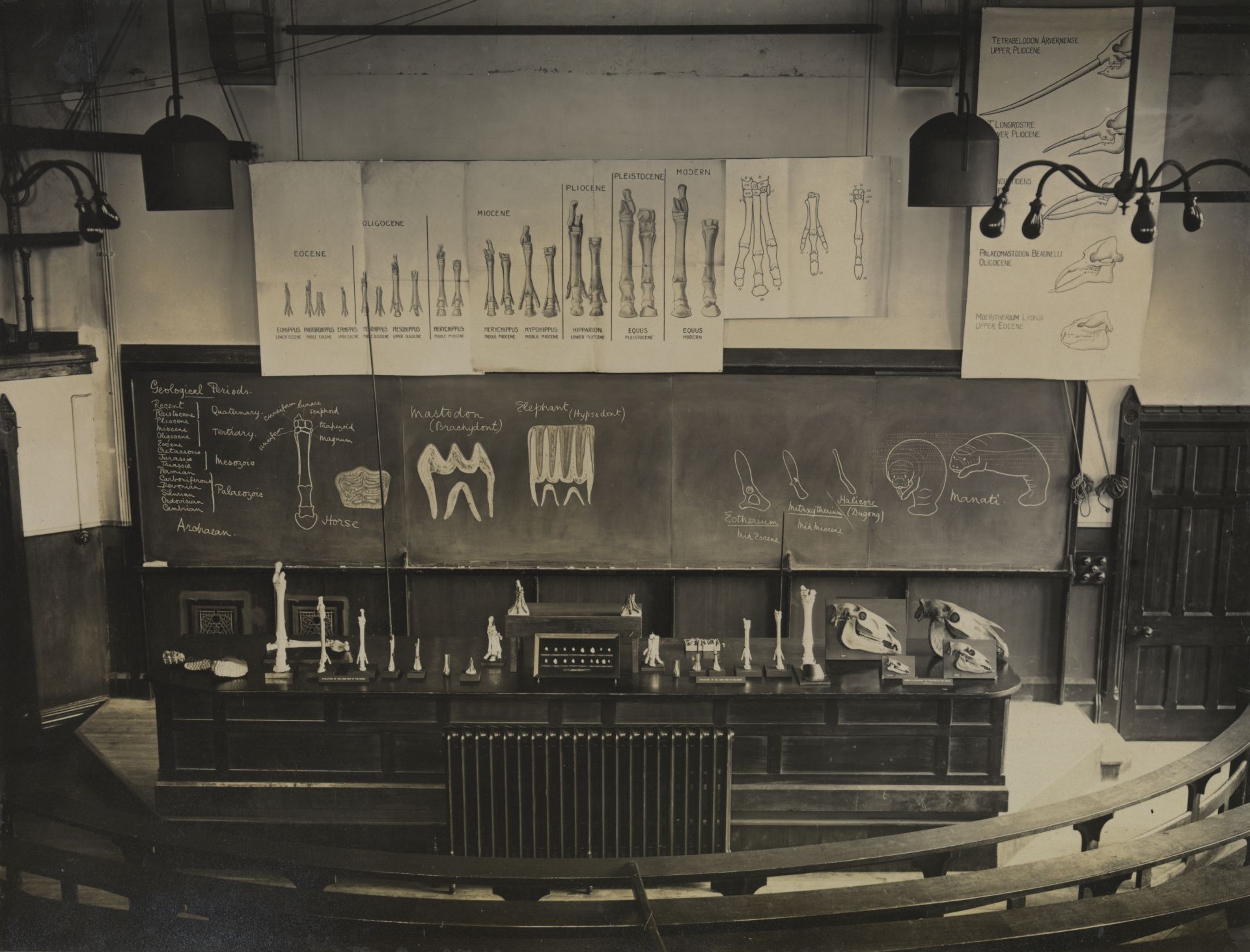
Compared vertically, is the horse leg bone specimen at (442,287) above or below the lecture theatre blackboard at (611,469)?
above

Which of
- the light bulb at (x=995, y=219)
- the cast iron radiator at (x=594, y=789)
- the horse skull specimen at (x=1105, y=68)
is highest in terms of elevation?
the horse skull specimen at (x=1105, y=68)

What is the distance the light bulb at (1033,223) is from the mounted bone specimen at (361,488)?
4.30 meters

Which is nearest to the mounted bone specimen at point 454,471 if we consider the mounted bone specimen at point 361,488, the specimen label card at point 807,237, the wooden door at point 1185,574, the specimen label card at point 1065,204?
the mounted bone specimen at point 361,488

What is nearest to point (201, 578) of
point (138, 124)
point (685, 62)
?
point (138, 124)

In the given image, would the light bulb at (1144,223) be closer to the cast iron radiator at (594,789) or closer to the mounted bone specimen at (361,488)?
the cast iron radiator at (594,789)

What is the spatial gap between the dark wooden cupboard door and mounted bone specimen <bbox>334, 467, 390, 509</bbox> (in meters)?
4.89

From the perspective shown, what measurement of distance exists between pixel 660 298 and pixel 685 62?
4.80ft

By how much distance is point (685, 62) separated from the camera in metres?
7.14

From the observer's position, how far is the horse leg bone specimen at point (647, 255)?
7297mm

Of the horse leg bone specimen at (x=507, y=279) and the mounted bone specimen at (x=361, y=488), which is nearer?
the horse leg bone specimen at (x=507, y=279)

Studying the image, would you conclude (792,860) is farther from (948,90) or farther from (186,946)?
(948,90)

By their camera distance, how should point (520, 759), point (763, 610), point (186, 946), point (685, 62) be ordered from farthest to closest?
point (763, 610), point (685, 62), point (520, 759), point (186, 946)

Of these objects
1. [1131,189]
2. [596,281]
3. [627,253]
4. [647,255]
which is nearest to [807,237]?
[647,255]

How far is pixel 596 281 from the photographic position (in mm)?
7375
